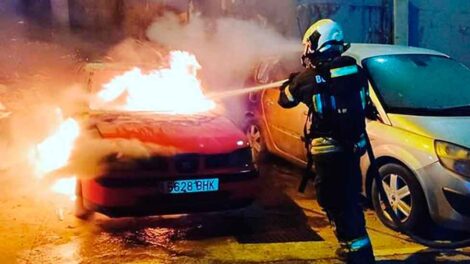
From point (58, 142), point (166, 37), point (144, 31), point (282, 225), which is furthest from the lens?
point (144, 31)

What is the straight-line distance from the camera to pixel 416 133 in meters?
5.45

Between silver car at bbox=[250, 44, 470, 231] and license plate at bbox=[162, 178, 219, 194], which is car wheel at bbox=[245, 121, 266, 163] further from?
license plate at bbox=[162, 178, 219, 194]

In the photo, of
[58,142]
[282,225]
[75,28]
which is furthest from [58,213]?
[75,28]

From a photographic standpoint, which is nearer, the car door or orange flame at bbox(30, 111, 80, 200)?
orange flame at bbox(30, 111, 80, 200)

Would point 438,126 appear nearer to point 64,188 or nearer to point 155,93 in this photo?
point 155,93

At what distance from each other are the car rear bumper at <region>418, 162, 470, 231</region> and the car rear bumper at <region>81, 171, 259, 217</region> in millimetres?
1561

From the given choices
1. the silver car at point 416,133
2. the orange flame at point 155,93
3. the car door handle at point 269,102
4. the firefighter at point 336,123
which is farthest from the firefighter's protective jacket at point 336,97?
the car door handle at point 269,102

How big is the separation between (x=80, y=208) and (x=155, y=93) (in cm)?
169

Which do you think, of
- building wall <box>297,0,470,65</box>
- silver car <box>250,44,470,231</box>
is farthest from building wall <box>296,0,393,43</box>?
silver car <box>250,44,470,231</box>

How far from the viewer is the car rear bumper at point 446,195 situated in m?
5.02

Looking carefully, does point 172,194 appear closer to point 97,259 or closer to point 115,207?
point 115,207

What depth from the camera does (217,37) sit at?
442 inches

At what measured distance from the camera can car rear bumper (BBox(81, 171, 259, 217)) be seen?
497 centimetres

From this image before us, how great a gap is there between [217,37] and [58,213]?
19.9ft
